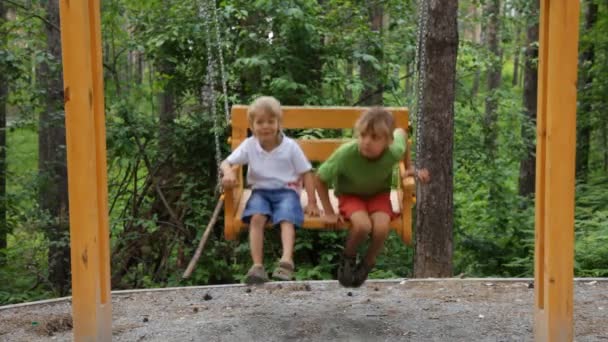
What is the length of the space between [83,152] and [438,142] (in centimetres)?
343

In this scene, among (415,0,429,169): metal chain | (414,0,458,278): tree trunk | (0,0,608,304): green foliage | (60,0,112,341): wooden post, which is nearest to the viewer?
(60,0,112,341): wooden post

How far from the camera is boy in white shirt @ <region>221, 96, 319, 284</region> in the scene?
181 inches

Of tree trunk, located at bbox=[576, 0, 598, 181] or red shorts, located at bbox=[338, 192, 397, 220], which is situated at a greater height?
tree trunk, located at bbox=[576, 0, 598, 181]

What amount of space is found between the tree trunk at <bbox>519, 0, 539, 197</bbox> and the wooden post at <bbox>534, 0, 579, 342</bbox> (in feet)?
20.9

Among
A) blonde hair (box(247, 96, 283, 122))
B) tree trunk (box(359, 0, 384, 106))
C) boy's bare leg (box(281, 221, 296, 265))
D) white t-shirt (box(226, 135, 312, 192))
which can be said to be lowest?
boy's bare leg (box(281, 221, 296, 265))

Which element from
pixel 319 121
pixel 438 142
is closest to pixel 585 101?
pixel 438 142

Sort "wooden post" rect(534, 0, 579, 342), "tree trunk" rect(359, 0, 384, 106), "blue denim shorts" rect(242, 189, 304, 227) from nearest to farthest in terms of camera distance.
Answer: "wooden post" rect(534, 0, 579, 342) < "blue denim shorts" rect(242, 189, 304, 227) < "tree trunk" rect(359, 0, 384, 106)

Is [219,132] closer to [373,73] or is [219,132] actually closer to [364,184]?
[373,73]

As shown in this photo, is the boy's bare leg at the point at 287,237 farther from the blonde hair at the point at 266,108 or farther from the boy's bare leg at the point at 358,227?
the blonde hair at the point at 266,108

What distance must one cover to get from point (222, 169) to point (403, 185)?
1055 mm

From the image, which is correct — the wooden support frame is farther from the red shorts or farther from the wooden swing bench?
the red shorts

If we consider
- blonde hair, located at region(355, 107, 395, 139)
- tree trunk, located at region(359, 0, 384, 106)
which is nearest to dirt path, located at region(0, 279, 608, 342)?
blonde hair, located at region(355, 107, 395, 139)

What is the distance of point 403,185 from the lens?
15.0ft

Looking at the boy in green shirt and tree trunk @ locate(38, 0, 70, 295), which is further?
tree trunk @ locate(38, 0, 70, 295)
